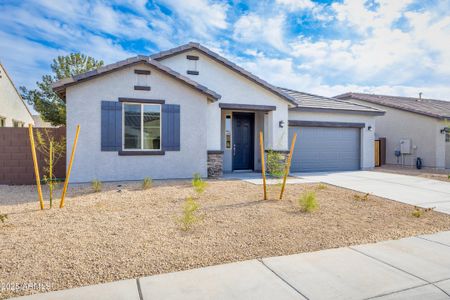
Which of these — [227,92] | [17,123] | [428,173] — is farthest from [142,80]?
[17,123]

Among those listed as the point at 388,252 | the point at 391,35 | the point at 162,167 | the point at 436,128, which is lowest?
the point at 388,252

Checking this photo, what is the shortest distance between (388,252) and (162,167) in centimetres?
742

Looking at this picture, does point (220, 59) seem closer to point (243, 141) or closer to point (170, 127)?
point (170, 127)

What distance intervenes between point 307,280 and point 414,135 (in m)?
17.1

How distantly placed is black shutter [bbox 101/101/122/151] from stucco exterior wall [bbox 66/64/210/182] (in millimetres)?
153

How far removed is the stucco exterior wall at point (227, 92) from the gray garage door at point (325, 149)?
1.12m

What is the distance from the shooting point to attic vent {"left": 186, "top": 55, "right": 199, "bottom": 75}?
1105 centimetres

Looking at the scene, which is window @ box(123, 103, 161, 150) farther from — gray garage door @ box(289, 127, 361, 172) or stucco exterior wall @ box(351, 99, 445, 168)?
stucco exterior wall @ box(351, 99, 445, 168)

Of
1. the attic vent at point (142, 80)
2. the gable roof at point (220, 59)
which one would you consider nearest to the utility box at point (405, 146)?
the gable roof at point (220, 59)

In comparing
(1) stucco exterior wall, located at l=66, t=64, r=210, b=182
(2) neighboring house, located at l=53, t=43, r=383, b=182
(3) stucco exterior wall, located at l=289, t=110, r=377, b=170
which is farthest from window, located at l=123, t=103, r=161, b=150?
(3) stucco exterior wall, located at l=289, t=110, r=377, b=170

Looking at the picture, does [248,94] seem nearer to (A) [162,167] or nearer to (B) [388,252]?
(A) [162,167]

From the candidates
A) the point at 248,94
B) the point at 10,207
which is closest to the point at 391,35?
the point at 248,94

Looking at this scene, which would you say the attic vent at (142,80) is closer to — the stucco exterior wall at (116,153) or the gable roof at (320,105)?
the stucco exterior wall at (116,153)

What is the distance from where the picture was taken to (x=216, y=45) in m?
A: 12.6
